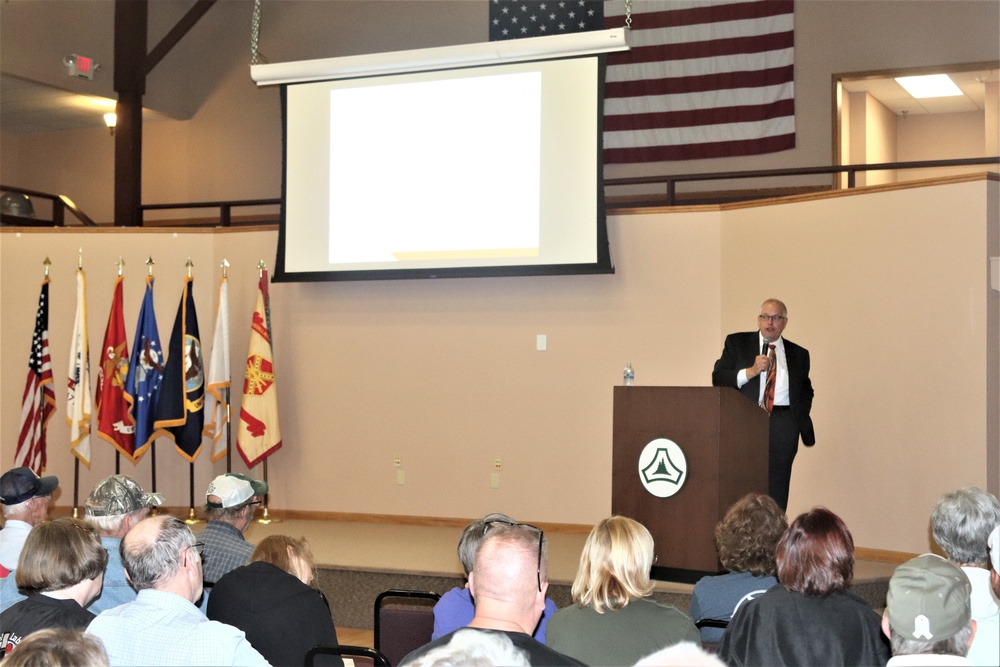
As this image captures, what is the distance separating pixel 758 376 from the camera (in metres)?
5.33

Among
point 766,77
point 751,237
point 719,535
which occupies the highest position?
point 766,77

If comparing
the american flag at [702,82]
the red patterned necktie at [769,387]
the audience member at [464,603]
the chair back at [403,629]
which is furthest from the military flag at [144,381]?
the audience member at [464,603]

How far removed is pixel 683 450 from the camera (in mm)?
4508

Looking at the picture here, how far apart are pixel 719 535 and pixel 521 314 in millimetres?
4337

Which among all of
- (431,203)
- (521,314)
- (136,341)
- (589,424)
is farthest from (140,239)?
(589,424)

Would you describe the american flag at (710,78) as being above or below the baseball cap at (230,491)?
above

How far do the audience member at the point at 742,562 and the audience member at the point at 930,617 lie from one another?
1092mm

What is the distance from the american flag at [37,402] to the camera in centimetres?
736

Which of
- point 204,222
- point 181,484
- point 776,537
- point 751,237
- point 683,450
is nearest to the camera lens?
point 776,537

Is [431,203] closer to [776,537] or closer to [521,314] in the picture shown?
[521,314]

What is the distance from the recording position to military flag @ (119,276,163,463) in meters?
7.33

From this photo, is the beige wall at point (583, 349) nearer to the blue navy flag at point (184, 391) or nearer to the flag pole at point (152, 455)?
the flag pole at point (152, 455)

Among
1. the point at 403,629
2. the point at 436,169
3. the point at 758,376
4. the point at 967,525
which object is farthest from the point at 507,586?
the point at 436,169

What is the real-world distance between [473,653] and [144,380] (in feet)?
20.7
